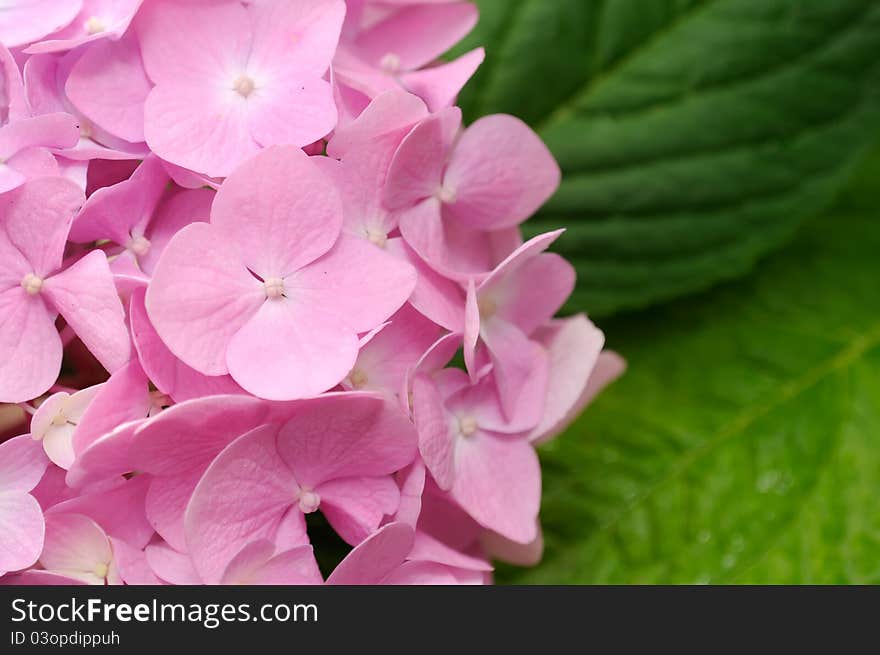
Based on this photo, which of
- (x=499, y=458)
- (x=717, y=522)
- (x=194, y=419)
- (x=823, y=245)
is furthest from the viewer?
(x=823, y=245)

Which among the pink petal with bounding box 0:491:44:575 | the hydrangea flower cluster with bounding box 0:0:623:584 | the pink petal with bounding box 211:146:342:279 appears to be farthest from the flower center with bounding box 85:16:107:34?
the pink petal with bounding box 0:491:44:575

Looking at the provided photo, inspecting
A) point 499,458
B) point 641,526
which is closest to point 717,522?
point 641,526

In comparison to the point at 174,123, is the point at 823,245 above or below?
below

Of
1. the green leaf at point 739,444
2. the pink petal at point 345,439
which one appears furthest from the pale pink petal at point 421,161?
the green leaf at point 739,444

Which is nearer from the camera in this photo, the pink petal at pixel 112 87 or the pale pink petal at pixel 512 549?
the pink petal at pixel 112 87

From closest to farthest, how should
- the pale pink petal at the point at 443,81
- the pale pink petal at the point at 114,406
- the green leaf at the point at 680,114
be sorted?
the pale pink petal at the point at 114,406, the pale pink petal at the point at 443,81, the green leaf at the point at 680,114

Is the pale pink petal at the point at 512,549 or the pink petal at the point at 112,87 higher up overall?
the pink petal at the point at 112,87

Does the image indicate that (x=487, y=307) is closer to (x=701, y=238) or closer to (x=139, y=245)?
(x=139, y=245)

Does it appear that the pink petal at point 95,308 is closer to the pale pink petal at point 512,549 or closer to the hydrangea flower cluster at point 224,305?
the hydrangea flower cluster at point 224,305

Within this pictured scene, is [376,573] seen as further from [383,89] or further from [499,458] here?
[383,89]
